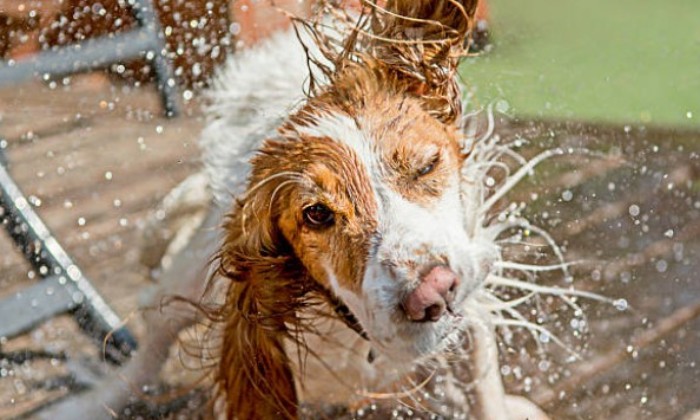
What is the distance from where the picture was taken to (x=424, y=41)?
4.31 ft

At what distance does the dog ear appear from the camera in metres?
1.28

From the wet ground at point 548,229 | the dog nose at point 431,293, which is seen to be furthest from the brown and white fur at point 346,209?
the wet ground at point 548,229

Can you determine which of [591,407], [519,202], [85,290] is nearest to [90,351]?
[85,290]

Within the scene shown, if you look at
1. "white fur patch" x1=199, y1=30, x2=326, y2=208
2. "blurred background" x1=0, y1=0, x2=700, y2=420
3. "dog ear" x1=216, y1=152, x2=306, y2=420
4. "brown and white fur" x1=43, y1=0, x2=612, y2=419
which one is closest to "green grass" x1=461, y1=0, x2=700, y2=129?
"blurred background" x1=0, y1=0, x2=700, y2=420

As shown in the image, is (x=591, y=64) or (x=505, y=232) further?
(x=591, y=64)

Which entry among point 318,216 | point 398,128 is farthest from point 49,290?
point 398,128

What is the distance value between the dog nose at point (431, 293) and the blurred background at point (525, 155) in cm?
32

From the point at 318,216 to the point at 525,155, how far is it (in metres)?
Result: 0.44

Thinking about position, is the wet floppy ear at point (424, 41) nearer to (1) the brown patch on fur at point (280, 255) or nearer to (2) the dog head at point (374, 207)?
(2) the dog head at point (374, 207)

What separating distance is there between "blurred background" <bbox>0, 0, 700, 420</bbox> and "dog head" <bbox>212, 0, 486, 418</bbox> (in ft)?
0.39

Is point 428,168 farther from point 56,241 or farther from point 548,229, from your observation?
point 56,241

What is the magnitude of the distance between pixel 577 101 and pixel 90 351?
2.67 ft

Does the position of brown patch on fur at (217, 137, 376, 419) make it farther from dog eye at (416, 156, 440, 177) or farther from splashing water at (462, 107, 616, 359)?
splashing water at (462, 107, 616, 359)

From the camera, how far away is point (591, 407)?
1.71m
